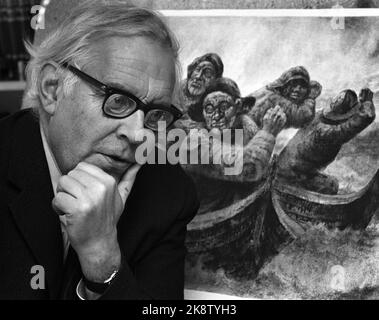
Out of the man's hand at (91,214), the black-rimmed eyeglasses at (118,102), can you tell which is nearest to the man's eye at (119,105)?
the black-rimmed eyeglasses at (118,102)

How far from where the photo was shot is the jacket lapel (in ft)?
3.76

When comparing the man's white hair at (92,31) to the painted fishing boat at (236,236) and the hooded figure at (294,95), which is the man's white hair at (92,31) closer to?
the hooded figure at (294,95)

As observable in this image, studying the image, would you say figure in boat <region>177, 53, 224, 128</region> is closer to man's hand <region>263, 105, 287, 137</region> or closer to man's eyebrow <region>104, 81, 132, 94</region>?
man's hand <region>263, 105, 287, 137</region>

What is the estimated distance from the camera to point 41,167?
1.18 m

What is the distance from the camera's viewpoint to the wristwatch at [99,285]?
1.09 metres

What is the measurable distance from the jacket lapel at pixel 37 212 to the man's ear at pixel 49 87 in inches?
3.9

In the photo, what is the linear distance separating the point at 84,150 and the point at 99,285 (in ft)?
0.85

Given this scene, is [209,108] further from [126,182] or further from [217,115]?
[126,182]

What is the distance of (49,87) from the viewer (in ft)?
3.92

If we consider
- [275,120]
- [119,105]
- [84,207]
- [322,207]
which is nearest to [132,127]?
[119,105]

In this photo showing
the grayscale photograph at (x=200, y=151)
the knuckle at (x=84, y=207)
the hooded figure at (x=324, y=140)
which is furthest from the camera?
the hooded figure at (x=324, y=140)
